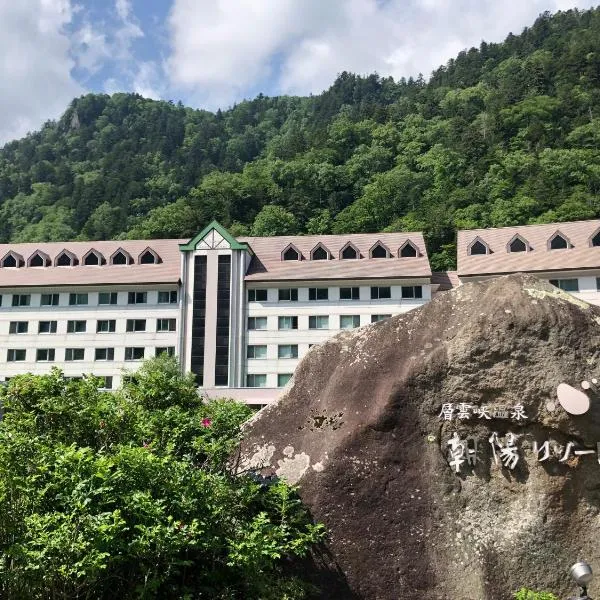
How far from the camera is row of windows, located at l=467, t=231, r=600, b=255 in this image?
132 feet

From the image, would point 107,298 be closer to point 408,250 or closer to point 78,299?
point 78,299

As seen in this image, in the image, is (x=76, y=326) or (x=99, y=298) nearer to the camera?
(x=76, y=326)

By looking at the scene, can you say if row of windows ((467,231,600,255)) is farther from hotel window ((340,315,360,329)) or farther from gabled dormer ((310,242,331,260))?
gabled dormer ((310,242,331,260))

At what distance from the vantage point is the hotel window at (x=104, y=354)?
4291 cm

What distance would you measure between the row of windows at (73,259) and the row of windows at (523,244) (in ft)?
64.9

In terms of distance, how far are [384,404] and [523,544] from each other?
2395 millimetres

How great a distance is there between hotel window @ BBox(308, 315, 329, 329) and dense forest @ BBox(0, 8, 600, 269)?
780 inches

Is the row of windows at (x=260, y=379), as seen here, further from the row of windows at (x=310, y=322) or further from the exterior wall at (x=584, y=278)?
the exterior wall at (x=584, y=278)

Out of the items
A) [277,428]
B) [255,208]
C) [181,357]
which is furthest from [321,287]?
[255,208]

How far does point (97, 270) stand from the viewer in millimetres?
44344

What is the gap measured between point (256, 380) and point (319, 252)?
29.5ft

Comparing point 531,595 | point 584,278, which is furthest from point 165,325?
point 531,595

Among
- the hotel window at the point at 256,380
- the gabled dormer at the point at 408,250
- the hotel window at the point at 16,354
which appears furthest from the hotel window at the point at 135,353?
the gabled dormer at the point at 408,250

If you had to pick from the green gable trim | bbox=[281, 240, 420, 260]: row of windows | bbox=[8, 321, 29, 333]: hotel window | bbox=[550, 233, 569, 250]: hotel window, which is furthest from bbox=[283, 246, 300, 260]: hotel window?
bbox=[8, 321, 29, 333]: hotel window
